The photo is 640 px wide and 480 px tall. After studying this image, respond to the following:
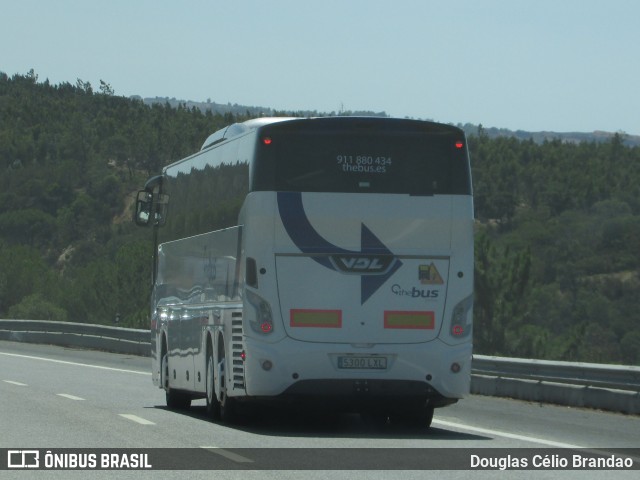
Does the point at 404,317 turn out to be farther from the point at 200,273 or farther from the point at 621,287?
the point at 621,287

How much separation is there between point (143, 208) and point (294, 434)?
25.3ft

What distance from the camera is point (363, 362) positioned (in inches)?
595

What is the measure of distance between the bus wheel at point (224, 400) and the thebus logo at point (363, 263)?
6.40 feet

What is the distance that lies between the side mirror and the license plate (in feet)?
21.9

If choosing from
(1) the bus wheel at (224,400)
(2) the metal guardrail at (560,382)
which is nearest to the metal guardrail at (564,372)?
(2) the metal guardrail at (560,382)

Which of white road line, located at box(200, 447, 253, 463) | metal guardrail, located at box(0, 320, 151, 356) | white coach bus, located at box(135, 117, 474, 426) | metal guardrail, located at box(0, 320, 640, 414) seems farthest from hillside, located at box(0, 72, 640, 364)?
white road line, located at box(200, 447, 253, 463)

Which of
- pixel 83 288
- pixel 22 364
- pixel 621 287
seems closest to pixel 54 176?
pixel 83 288

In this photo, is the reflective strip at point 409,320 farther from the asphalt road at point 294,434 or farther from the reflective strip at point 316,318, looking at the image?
the asphalt road at point 294,434

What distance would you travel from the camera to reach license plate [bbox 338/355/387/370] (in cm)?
1506

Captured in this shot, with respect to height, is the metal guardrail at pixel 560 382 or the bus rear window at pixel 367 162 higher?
the bus rear window at pixel 367 162

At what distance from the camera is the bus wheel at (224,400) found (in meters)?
16.1

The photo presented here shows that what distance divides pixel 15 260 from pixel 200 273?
129 metres

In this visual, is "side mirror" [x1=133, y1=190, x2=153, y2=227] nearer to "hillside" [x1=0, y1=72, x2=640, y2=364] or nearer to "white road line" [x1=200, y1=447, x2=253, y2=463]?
"white road line" [x1=200, y1=447, x2=253, y2=463]

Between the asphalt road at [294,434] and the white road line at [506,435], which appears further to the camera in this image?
the white road line at [506,435]
